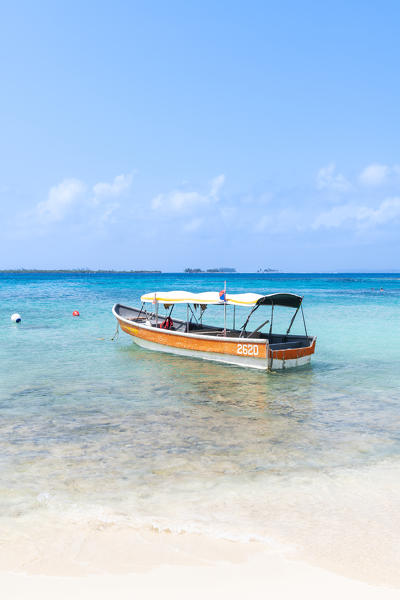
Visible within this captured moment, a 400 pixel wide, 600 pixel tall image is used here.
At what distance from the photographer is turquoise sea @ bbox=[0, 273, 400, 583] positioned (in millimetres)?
6168

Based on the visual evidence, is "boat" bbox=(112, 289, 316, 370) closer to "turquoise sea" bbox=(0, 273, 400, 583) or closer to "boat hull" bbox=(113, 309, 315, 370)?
"boat hull" bbox=(113, 309, 315, 370)

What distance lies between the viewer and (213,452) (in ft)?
29.3

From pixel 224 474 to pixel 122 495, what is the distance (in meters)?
1.79

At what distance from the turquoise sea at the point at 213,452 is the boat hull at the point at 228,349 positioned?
520 millimetres

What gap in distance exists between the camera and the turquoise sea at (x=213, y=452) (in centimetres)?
617

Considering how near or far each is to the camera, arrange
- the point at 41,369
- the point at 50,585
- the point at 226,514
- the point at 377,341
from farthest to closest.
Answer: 1. the point at 377,341
2. the point at 41,369
3. the point at 226,514
4. the point at 50,585

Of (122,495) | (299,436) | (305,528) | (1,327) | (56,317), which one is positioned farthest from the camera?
(56,317)

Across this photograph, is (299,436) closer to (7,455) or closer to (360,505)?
(360,505)

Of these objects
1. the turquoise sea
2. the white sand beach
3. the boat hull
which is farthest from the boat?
the white sand beach

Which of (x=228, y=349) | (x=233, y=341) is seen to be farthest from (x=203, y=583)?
(x=228, y=349)

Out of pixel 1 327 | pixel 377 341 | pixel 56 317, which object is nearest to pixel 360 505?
pixel 377 341

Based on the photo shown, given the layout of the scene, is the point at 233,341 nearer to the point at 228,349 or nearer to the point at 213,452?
the point at 228,349

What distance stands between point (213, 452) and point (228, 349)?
29.7 ft

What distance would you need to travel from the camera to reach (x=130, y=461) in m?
8.45
